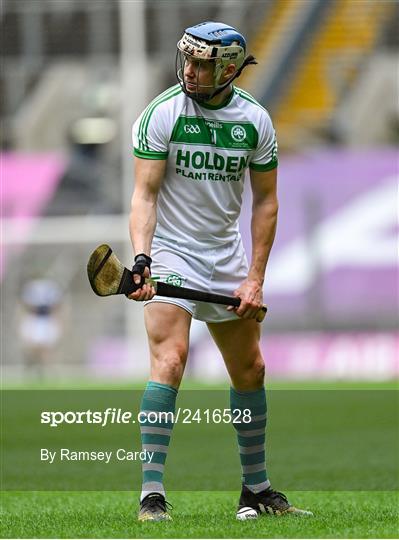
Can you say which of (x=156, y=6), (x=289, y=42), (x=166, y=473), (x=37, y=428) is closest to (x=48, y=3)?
(x=156, y=6)

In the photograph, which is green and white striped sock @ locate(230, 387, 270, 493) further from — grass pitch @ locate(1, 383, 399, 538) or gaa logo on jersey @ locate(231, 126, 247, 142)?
gaa logo on jersey @ locate(231, 126, 247, 142)

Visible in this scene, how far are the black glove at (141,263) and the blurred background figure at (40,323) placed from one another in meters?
16.9

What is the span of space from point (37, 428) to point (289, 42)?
14.7m

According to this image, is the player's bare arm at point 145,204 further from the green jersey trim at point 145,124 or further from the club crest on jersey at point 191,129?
the club crest on jersey at point 191,129

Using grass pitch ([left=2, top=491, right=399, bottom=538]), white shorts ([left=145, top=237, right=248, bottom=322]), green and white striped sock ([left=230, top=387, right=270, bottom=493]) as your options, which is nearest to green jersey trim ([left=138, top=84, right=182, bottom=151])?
white shorts ([left=145, top=237, right=248, bottom=322])

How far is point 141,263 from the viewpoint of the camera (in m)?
5.62

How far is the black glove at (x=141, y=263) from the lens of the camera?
5.60 meters

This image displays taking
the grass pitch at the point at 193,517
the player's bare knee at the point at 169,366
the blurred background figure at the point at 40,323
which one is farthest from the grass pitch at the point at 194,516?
the blurred background figure at the point at 40,323

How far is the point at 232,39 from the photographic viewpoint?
5.88 metres

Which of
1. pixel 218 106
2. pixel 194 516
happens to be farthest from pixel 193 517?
pixel 218 106

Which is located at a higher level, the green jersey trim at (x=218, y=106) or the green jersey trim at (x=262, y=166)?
the green jersey trim at (x=218, y=106)

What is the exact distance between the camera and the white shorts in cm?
587

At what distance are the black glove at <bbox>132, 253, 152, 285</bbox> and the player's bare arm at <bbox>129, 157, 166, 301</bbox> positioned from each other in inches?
1.7

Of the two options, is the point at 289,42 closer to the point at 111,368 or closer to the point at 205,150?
the point at 111,368
